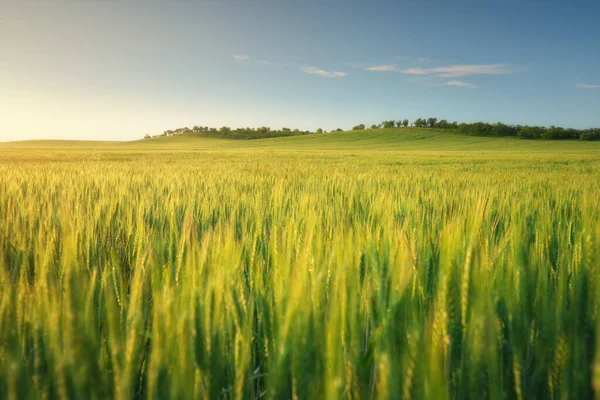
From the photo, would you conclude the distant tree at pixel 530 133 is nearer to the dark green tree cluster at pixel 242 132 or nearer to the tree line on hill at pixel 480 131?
the tree line on hill at pixel 480 131

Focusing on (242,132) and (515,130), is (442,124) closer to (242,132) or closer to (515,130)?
(515,130)

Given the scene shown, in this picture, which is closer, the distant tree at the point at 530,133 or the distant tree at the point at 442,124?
the distant tree at the point at 530,133

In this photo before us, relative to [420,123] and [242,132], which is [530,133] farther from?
[242,132]

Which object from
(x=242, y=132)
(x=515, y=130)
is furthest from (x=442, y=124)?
(x=242, y=132)

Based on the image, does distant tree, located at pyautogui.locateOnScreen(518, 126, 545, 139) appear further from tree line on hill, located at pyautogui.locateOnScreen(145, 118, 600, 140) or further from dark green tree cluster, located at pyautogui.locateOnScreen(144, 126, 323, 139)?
dark green tree cluster, located at pyautogui.locateOnScreen(144, 126, 323, 139)

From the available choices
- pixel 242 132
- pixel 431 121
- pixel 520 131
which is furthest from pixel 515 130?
pixel 242 132

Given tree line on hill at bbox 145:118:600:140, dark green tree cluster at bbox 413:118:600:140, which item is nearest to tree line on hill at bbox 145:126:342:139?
tree line on hill at bbox 145:118:600:140

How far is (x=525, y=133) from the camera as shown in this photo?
54594mm

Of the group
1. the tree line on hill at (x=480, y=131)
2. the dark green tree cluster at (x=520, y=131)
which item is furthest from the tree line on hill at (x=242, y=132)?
the dark green tree cluster at (x=520, y=131)

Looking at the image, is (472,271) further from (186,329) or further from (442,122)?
(442,122)

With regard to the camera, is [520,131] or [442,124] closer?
[520,131]

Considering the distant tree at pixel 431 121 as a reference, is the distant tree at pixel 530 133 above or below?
below

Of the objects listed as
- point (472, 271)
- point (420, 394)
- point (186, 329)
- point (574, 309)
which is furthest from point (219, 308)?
point (574, 309)

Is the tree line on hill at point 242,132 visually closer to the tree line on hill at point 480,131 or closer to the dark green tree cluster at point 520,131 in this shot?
the tree line on hill at point 480,131
